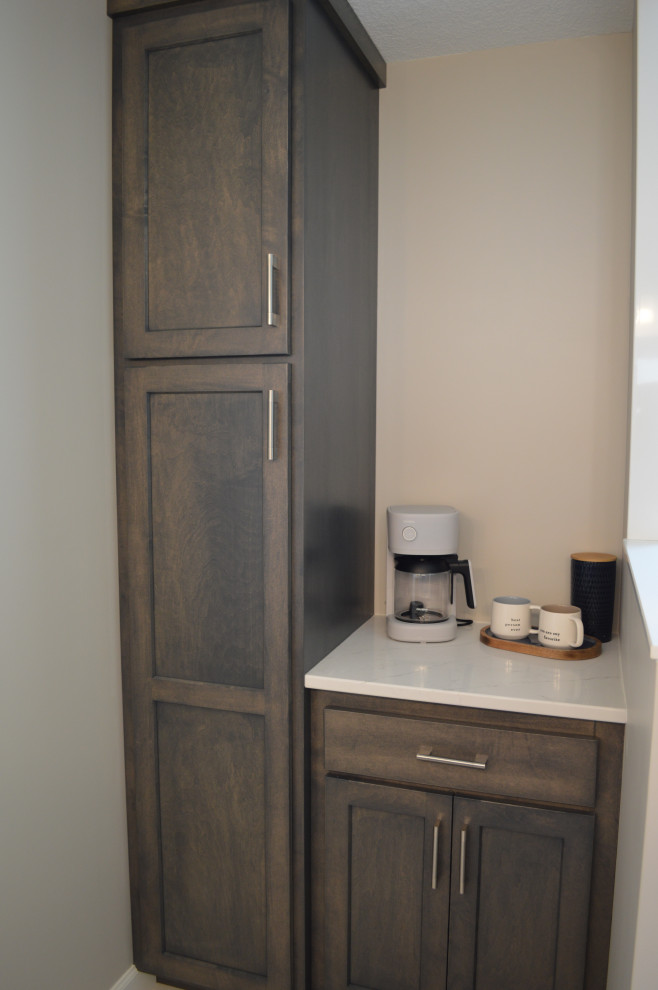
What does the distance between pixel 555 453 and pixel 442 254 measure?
629 mm

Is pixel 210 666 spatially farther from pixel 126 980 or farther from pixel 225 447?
pixel 126 980

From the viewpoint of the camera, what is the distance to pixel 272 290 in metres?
1.58

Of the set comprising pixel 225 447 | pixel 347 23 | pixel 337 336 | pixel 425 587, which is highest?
pixel 347 23

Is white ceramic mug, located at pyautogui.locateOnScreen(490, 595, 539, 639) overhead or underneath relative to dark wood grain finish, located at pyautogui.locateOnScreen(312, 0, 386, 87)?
underneath

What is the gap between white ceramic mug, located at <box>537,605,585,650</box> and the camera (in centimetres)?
178

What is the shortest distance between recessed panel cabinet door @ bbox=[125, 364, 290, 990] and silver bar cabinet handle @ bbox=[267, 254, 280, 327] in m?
0.11

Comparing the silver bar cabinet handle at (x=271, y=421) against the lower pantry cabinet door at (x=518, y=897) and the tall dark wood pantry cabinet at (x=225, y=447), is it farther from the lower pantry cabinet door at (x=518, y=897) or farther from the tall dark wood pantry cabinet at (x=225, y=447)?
the lower pantry cabinet door at (x=518, y=897)

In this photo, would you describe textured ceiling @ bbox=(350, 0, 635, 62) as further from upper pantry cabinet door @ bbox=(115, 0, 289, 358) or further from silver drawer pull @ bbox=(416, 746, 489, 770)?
silver drawer pull @ bbox=(416, 746, 489, 770)

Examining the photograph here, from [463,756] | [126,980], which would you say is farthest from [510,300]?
[126,980]

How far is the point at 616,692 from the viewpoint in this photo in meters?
1.55

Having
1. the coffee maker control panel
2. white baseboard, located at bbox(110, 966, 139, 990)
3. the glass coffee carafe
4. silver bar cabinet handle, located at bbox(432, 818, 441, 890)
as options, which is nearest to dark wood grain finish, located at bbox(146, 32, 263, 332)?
the coffee maker control panel

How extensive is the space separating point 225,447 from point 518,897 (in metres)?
1.12

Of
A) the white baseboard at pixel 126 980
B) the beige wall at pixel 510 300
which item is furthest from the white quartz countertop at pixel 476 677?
the white baseboard at pixel 126 980

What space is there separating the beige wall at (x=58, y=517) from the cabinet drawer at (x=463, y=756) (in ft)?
1.83
